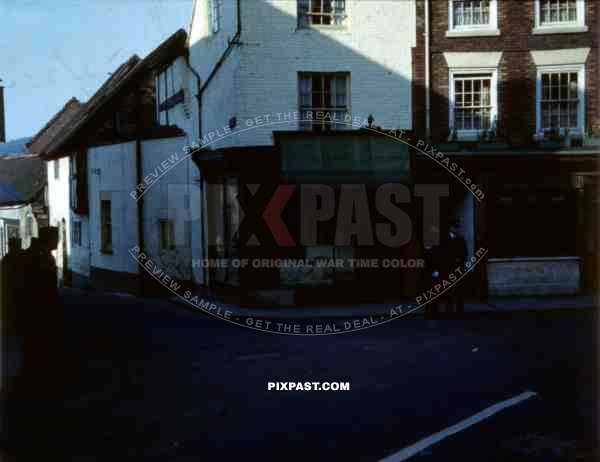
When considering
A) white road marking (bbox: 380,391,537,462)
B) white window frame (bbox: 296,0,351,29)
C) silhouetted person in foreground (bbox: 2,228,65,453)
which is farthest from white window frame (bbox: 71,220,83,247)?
white road marking (bbox: 380,391,537,462)

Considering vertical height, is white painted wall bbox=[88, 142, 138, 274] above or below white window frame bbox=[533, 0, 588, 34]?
below

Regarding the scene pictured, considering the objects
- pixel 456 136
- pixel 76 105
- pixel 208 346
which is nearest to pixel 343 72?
pixel 456 136

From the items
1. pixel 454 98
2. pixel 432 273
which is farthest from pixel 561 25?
pixel 432 273

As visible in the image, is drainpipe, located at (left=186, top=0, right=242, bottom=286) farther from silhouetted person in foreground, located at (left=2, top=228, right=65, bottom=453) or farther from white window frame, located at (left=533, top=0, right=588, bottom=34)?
silhouetted person in foreground, located at (left=2, top=228, right=65, bottom=453)

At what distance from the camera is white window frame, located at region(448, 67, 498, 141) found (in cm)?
1681

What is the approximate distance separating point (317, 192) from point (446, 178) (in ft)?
11.1

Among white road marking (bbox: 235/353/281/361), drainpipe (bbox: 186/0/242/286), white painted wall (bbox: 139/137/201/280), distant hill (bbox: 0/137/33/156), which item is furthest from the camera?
distant hill (bbox: 0/137/33/156)

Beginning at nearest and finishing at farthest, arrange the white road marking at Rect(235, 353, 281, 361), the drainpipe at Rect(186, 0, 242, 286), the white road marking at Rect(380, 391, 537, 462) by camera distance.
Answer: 1. the white road marking at Rect(380, 391, 537, 462)
2. the white road marking at Rect(235, 353, 281, 361)
3. the drainpipe at Rect(186, 0, 242, 286)

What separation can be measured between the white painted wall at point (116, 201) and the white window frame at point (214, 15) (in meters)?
6.39

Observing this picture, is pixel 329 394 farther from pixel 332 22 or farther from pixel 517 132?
pixel 517 132

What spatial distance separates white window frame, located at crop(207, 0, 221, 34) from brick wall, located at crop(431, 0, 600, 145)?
16.2ft

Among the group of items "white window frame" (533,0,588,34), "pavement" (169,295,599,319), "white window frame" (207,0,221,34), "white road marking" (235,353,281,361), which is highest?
"white window frame" (207,0,221,34)

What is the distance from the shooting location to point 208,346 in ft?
37.9

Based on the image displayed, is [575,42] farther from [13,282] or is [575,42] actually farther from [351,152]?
[13,282]
